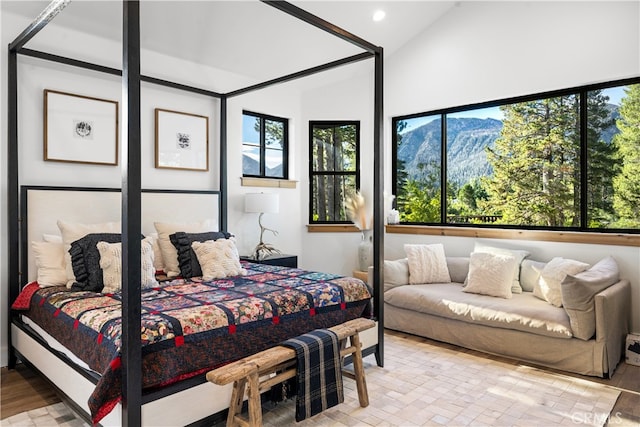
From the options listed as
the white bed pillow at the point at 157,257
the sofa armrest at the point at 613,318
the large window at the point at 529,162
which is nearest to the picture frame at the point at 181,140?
the white bed pillow at the point at 157,257

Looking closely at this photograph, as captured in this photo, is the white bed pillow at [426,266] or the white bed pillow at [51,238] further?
the white bed pillow at [426,266]

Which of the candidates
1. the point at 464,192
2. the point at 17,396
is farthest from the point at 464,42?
the point at 17,396

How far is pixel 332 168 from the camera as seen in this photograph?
570 centimetres

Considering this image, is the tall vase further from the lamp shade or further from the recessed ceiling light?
the recessed ceiling light

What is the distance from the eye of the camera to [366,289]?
11.1 feet

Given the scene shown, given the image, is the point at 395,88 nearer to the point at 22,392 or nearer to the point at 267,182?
the point at 267,182

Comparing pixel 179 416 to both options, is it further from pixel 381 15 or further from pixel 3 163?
pixel 381 15

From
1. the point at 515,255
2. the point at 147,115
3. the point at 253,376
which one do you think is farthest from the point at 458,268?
the point at 147,115

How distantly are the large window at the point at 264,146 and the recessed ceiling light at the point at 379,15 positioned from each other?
1.58m

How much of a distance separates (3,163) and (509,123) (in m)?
4.62

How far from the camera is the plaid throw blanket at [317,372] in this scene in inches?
92.7

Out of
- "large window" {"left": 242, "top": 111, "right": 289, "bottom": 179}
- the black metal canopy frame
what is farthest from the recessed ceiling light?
"large window" {"left": 242, "top": 111, "right": 289, "bottom": 179}

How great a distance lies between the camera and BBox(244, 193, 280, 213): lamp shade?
462cm

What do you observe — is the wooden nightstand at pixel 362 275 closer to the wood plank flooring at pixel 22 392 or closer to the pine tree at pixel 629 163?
the pine tree at pixel 629 163
